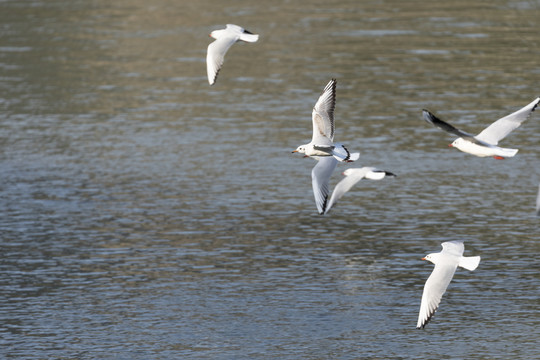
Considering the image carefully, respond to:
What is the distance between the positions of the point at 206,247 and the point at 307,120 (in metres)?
16.3

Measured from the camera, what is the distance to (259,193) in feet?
140

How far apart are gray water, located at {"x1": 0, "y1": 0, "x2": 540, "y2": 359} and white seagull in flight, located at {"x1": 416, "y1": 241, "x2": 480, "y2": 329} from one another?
2887 mm

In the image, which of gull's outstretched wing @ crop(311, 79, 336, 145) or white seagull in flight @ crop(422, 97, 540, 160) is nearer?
white seagull in flight @ crop(422, 97, 540, 160)

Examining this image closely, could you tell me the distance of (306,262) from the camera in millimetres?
35344

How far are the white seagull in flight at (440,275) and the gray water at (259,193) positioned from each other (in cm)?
289

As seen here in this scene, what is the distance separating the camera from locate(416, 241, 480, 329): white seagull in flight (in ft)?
79.2

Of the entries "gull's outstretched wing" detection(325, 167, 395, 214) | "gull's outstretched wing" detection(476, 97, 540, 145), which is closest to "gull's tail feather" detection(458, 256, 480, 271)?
"gull's outstretched wing" detection(476, 97, 540, 145)

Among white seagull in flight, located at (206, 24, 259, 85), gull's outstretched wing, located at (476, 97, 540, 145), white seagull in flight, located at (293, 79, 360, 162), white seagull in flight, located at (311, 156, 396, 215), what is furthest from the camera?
white seagull in flight, located at (206, 24, 259, 85)

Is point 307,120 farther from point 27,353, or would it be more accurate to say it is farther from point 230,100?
point 27,353

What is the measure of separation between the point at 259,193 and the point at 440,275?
59.1 ft

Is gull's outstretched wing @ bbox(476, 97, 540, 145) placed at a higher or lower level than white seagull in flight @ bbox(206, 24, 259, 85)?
lower

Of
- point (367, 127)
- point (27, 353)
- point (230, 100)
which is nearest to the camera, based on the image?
point (27, 353)

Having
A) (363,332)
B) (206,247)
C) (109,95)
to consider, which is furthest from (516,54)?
(363,332)

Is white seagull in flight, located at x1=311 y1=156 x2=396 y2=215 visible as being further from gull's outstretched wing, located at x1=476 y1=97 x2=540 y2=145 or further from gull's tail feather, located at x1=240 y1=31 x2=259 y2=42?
gull's tail feather, located at x1=240 y1=31 x2=259 y2=42
